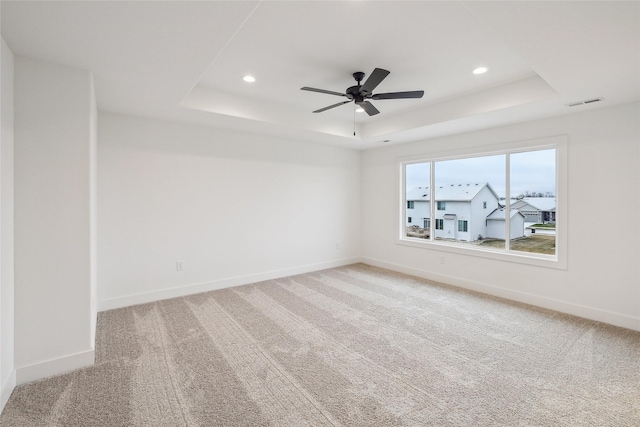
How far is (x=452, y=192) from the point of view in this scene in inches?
193

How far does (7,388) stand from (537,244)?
5432mm

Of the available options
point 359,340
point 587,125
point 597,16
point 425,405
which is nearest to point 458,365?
point 425,405

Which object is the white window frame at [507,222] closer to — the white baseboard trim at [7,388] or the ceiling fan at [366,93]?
the ceiling fan at [366,93]

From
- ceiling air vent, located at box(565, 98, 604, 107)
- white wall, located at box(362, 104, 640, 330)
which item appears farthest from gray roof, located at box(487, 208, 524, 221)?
ceiling air vent, located at box(565, 98, 604, 107)

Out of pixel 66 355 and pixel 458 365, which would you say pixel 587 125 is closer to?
pixel 458 365

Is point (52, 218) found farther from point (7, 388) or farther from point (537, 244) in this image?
point (537, 244)

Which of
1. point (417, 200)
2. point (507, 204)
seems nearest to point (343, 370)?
point (507, 204)

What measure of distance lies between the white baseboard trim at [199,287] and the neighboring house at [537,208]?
10.6 ft

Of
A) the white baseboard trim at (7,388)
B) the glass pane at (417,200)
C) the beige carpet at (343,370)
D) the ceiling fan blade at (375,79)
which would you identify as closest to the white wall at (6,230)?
the white baseboard trim at (7,388)

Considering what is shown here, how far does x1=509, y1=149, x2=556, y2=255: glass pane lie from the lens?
3.77m

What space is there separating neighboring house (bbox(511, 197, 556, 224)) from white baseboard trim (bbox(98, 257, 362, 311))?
323 cm

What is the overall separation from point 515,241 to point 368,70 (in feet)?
10.3

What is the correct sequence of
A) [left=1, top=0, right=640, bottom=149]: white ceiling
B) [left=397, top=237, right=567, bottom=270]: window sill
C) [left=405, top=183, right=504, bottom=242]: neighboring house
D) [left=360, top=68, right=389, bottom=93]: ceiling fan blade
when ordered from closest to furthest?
[left=1, top=0, right=640, bottom=149]: white ceiling
[left=360, top=68, right=389, bottom=93]: ceiling fan blade
[left=397, top=237, right=567, bottom=270]: window sill
[left=405, top=183, right=504, bottom=242]: neighboring house

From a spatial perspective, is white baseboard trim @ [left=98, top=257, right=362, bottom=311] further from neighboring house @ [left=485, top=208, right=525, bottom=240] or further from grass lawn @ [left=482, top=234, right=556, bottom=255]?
grass lawn @ [left=482, top=234, right=556, bottom=255]
